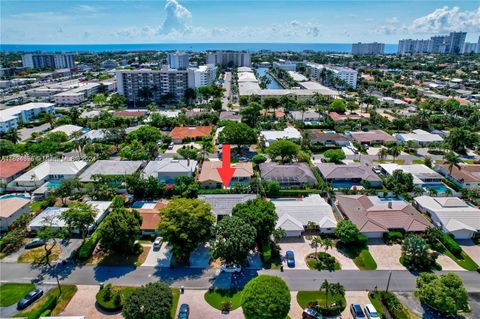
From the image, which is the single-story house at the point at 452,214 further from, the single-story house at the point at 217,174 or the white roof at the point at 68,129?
the white roof at the point at 68,129

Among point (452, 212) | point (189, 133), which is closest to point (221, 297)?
point (452, 212)

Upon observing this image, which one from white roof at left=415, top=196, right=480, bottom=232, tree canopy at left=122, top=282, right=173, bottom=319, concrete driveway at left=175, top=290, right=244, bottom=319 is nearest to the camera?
tree canopy at left=122, top=282, right=173, bottom=319

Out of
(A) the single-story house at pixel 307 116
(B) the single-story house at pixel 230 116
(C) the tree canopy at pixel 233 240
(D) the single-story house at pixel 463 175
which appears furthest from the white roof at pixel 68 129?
(D) the single-story house at pixel 463 175

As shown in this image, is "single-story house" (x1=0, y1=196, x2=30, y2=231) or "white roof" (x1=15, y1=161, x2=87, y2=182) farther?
"white roof" (x1=15, y1=161, x2=87, y2=182)

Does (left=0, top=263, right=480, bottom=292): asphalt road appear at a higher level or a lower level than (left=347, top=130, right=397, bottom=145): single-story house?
lower

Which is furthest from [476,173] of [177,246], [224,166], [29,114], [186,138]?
[29,114]

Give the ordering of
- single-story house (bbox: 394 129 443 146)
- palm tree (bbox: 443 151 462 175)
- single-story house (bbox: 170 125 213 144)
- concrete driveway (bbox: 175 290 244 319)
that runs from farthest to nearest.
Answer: single-story house (bbox: 170 125 213 144)
single-story house (bbox: 394 129 443 146)
palm tree (bbox: 443 151 462 175)
concrete driveway (bbox: 175 290 244 319)

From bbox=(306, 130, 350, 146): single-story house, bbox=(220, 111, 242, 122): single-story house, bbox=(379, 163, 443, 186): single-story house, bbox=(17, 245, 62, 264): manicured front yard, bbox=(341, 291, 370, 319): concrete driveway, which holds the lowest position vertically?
bbox=(17, 245, 62, 264): manicured front yard

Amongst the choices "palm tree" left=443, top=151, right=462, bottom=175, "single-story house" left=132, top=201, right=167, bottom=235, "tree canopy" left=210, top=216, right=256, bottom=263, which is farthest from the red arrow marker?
"palm tree" left=443, top=151, right=462, bottom=175

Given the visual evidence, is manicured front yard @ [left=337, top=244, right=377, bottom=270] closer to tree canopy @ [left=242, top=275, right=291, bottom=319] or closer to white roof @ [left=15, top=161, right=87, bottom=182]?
tree canopy @ [left=242, top=275, right=291, bottom=319]
